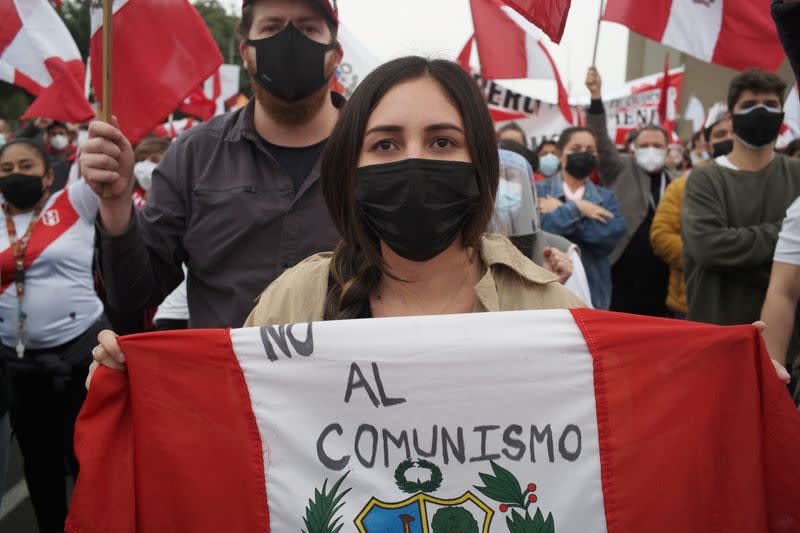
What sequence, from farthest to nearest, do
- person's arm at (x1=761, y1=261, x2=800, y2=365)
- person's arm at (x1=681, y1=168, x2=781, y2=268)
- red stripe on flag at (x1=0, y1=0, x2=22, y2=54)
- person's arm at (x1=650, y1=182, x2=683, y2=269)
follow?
1. person's arm at (x1=650, y1=182, x2=683, y2=269)
2. red stripe on flag at (x1=0, y1=0, x2=22, y2=54)
3. person's arm at (x1=681, y1=168, x2=781, y2=268)
4. person's arm at (x1=761, y1=261, x2=800, y2=365)

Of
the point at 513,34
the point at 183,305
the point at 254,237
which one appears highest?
the point at 513,34

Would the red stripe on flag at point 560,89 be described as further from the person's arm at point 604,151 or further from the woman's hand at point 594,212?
the woman's hand at point 594,212

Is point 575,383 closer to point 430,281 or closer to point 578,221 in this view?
point 430,281

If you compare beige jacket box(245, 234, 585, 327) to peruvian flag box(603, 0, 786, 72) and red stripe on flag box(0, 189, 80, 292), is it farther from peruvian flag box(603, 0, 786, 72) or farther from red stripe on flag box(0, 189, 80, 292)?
red stripe on flag box(0, 189, 80, 292)

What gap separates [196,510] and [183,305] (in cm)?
358

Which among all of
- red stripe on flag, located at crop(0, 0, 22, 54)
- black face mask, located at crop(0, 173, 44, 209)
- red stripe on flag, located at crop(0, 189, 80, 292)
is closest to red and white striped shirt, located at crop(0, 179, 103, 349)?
red stripe on flag, located at crop(0, 189, 80, 292)

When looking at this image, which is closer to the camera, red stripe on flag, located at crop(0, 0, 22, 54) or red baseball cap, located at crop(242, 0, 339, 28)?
red baseball cap, located at crop(242, 0, 339, 28)

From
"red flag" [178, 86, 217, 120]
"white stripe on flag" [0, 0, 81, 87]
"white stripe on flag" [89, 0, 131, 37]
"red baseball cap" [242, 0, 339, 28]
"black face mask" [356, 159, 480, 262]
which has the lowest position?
"black face mask" [356, 159, 480, 262]

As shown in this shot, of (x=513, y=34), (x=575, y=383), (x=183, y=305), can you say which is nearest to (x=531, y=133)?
(x=513, y=34)

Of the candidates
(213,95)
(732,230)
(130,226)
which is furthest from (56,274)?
(213,95)

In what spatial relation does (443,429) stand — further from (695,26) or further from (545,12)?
(695,26)

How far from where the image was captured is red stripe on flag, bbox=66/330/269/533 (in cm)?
201

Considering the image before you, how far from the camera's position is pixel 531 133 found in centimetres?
1084

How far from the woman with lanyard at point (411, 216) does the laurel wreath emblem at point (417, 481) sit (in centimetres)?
38
